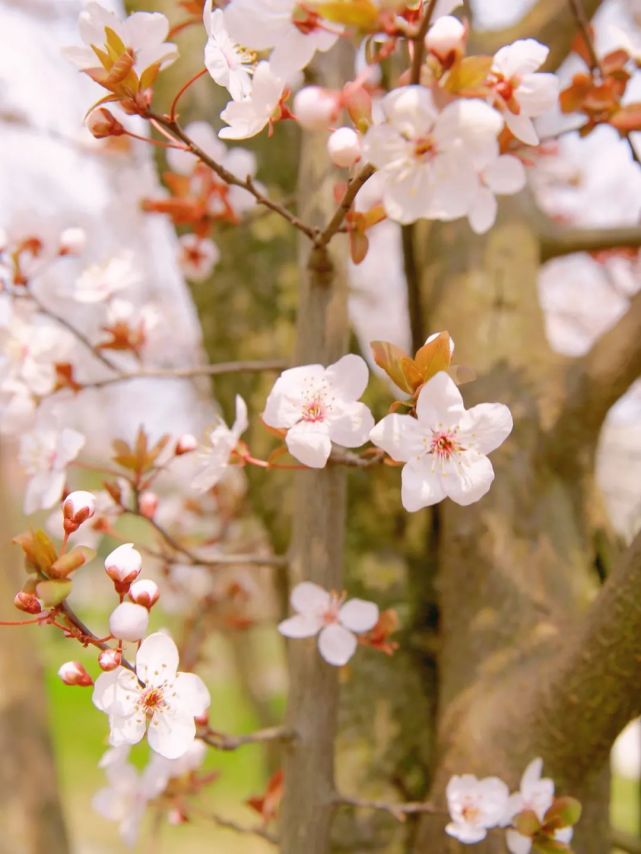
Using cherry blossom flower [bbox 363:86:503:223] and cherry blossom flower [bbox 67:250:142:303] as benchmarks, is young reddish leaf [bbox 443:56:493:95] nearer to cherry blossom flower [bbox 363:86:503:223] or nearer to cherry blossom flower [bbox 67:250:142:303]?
cherry blossom flower [bbox 363:86:503:223]

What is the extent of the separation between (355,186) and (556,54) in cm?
114

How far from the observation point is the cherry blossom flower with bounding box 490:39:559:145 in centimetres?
60

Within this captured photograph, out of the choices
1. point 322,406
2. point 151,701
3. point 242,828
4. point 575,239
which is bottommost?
point 242,828

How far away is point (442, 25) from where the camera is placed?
0.49m

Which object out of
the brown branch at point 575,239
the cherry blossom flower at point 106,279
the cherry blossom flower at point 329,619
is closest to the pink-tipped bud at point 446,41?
the cherry blossom flower at point 329,619

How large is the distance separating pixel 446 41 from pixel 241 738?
73 centimetres

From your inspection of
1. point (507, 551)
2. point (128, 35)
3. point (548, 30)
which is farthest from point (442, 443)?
point (548, 30)

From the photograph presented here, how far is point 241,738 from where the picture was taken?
2.78 feet

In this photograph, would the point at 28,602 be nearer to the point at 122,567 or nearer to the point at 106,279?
the point at 122,567

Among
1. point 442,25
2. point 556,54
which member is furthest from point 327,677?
point 556,54

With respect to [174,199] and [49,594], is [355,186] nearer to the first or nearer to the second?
[49,594]

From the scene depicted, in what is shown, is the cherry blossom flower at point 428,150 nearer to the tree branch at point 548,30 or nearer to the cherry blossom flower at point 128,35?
the cherry blossom flower at point 128,35

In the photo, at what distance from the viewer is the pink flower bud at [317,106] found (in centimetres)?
50

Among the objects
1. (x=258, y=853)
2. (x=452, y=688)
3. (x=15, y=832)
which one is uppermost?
(x=452, y=688)
